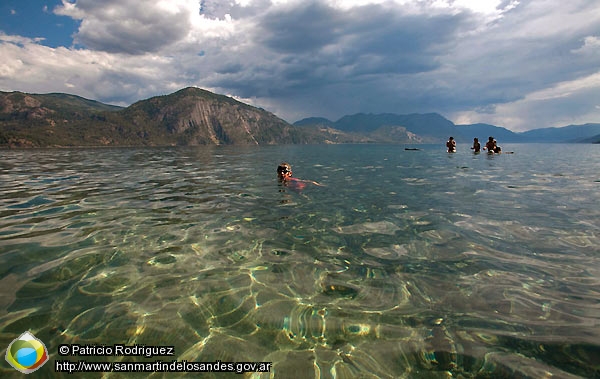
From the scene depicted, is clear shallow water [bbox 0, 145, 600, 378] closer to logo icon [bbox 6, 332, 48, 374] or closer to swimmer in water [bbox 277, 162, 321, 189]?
logo icon [bbox 6, 332, 48, 374]

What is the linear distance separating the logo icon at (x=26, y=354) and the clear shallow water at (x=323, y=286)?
137 mm

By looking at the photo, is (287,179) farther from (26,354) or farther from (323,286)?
(26,354)

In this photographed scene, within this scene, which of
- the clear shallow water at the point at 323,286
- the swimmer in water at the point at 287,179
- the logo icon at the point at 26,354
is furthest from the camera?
the swimmer in water at the point at 287,179

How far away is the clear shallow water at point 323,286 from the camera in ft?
13.6

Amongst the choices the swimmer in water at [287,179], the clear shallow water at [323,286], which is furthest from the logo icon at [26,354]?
the swimmer in water at [287,179]

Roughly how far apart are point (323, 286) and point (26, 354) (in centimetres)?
508

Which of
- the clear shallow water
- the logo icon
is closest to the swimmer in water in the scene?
the clear shallow water

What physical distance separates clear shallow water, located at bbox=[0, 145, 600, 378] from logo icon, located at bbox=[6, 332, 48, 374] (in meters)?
0.14

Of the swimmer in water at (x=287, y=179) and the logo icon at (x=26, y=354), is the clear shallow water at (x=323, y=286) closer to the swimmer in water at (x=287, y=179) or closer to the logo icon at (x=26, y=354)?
the logo icon at (x=26, y=354)

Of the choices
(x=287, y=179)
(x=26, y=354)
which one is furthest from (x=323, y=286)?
(x=287, y=179)

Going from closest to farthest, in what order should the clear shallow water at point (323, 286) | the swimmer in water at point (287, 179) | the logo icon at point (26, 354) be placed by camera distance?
the logo icon at point (26, 354)
the clear shallow water at point (323, 286)
the swimmer in water at point (287, 179)

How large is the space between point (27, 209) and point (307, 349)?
1485 centimetres

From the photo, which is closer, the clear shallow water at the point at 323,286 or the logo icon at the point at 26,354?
the logo icon at the point at 26,354

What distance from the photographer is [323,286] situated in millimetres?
6039
